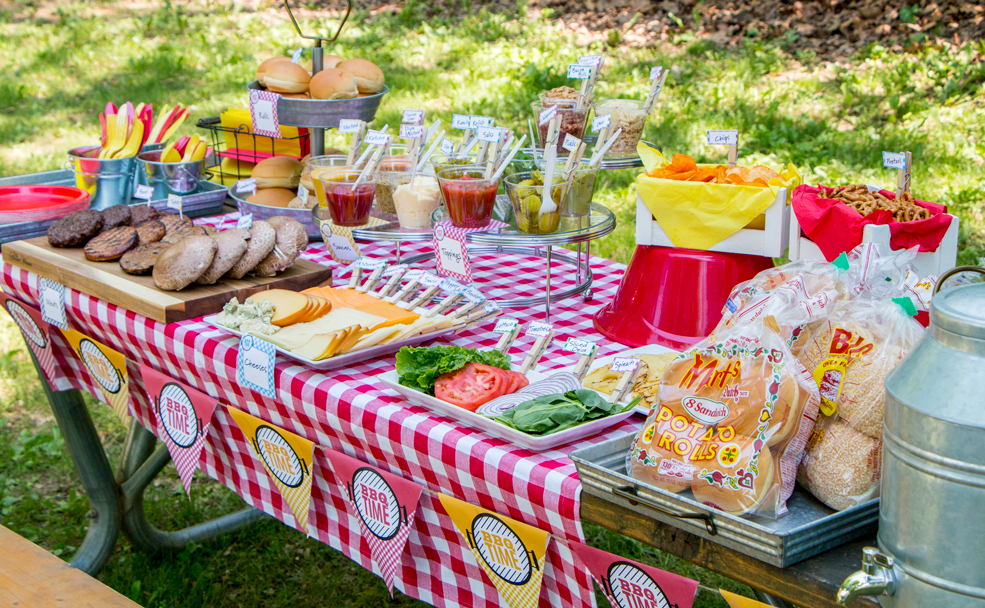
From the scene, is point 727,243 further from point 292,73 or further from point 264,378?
point 292,73

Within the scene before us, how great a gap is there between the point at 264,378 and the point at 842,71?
627cm

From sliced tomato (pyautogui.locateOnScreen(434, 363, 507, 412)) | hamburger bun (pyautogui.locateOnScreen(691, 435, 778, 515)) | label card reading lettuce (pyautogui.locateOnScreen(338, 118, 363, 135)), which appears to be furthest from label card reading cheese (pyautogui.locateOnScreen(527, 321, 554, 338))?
label card reading lettuce (pyautogui.locateOnScreen(338, 118, 363, 135))

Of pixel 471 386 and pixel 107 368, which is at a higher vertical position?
pixel 471 386

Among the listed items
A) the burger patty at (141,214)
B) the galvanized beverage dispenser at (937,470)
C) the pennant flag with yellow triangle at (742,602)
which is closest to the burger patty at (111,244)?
the burger patty at (141,214)

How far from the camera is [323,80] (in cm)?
238

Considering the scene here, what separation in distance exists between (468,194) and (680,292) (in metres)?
0.49

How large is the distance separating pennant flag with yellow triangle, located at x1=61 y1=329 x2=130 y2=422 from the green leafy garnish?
1.13m

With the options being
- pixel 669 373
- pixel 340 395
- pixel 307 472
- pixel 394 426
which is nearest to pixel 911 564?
pixel 669 373

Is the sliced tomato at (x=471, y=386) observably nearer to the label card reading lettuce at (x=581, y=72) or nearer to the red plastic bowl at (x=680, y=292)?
the red plastic bowl at (x=680, y=292)

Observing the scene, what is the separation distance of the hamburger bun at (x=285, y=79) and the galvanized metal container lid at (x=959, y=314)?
200 centimetres

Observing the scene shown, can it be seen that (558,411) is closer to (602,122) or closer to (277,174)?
(602,122)

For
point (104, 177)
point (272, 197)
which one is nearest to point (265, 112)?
point (272, 197)

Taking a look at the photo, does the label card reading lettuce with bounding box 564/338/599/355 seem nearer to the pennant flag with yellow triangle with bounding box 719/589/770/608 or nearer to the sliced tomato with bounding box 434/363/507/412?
the sliced tomato with bounding box 434/363/507/412

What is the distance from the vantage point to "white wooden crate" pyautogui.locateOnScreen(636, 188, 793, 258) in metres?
1.58
